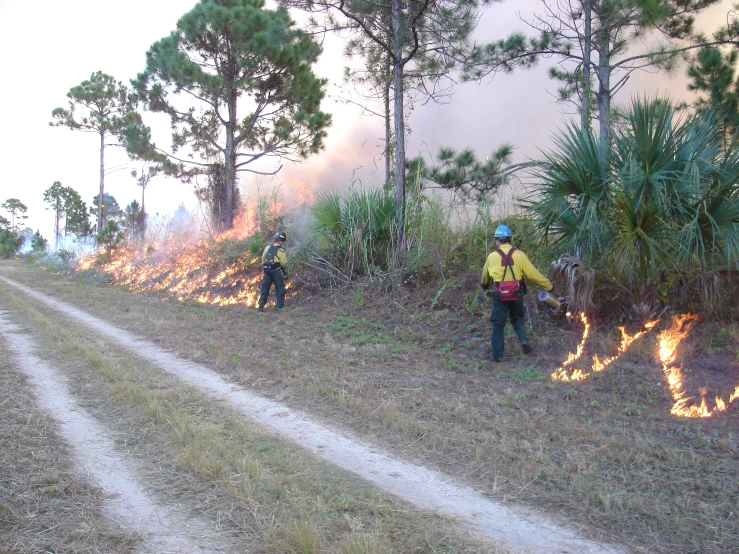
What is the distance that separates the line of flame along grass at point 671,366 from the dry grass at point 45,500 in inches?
202

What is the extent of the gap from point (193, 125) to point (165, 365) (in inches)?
690

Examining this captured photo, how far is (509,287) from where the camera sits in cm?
763

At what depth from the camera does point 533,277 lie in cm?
761

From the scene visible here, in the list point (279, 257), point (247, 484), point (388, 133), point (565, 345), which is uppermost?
point (388, 133)

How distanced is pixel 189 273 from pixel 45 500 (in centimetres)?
1549

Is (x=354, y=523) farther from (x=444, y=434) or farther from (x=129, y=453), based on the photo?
(x=129, y=453)

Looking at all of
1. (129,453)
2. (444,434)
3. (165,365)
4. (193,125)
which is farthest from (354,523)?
(193,125)

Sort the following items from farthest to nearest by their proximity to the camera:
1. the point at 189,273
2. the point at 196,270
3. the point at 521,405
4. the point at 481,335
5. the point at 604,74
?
the point at 189,273
the point at 196,270
the point at 604,74
the point at 481,335
the point at 521,405

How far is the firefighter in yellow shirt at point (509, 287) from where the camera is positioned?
25.0ft

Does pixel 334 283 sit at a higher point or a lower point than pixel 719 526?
higher

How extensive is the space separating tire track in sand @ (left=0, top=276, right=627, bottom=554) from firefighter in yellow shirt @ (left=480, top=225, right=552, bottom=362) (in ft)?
11.0

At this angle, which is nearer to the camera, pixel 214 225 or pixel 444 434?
pixel 444 434

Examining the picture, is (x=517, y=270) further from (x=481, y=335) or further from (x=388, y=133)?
(x=388, y=133)

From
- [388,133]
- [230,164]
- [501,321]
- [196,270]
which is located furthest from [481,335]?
[230,164]
